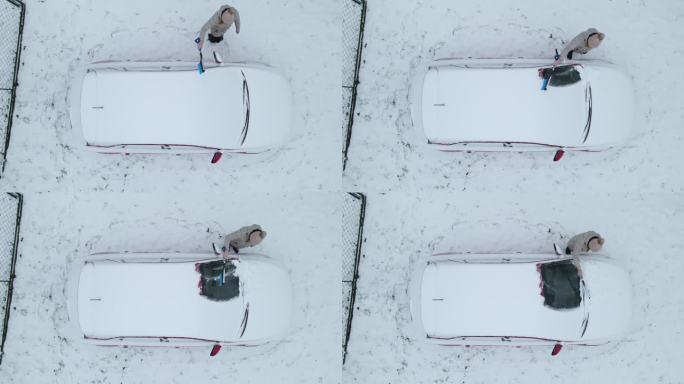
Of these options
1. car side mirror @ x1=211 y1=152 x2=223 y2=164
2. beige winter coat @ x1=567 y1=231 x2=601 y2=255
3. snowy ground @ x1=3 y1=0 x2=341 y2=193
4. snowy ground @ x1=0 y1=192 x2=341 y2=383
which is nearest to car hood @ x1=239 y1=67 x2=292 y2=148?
car side mirror @ x1=211 y1=152 x2=223 y2=164

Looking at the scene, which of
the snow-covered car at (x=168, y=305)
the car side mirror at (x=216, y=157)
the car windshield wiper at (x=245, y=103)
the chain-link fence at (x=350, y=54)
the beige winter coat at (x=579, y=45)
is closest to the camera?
the beige winter coat at (x=579, y=45)

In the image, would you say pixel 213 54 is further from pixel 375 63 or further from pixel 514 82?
pixel 514 82

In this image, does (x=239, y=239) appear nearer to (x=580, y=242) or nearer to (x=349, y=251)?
(x=349, y=251)

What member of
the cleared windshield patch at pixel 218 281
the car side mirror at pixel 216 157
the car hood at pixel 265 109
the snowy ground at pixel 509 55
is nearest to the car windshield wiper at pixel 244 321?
the cleared windshield patch at pixel 218 281

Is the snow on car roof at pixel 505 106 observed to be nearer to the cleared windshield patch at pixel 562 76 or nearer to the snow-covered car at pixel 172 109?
the cleared windshield patch at pixel 562 76

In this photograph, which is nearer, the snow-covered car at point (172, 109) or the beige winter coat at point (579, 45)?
the beige winter coat at point (579, 45)

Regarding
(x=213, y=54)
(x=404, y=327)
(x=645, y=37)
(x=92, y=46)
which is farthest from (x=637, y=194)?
(x=92, y=46)
